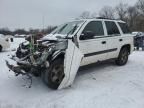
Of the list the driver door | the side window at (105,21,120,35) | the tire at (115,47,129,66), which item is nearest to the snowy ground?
the driver door

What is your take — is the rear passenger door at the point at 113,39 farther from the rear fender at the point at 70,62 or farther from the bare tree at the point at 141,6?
the bare tree at the point at 141,6

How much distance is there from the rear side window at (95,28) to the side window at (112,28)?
0.37 metres

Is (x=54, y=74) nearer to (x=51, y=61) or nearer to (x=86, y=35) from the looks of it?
(x=51, y=61)

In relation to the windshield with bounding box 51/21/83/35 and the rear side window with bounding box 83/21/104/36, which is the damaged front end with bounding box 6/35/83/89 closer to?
the windshield with bounding box 51/21/83/35

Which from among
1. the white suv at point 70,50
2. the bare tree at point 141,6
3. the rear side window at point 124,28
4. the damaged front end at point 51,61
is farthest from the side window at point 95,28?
the bare tree at point 141,6

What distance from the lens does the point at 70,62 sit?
5176 millimetres

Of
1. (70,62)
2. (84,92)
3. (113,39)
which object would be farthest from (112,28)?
(84,92)

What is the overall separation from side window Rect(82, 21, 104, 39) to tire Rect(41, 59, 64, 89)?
1387 millimetres

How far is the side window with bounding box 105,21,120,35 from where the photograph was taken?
6941mm

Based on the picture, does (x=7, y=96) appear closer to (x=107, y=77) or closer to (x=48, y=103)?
(x=48, y=103)

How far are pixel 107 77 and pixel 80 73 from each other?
931mm

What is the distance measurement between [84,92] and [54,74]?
89cm

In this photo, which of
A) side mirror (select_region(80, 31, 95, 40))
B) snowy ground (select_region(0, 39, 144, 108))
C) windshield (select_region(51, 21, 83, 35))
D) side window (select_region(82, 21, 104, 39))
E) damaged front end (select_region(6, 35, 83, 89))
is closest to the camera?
snowy ground (select_region(0, 39, 144, 108))

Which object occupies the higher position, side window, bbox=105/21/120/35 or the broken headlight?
side window, bbox=105/21/120/35
